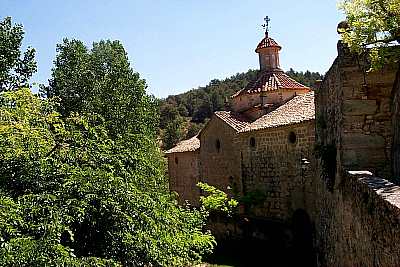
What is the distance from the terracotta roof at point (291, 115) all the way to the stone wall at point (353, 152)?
556cm

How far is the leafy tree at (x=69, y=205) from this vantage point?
6.14 metres

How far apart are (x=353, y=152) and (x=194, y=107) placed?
61.7 m

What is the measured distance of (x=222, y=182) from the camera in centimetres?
2294

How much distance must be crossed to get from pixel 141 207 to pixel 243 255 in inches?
375

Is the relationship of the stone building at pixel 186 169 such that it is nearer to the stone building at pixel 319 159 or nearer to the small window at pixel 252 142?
the stone building at pixel 319 159

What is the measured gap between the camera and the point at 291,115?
17.6 meters

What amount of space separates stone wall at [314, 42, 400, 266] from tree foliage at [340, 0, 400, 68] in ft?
2.43

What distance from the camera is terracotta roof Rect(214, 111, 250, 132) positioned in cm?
2161

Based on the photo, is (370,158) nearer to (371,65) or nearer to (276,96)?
(371,65)

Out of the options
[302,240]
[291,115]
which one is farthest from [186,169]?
[302,240]

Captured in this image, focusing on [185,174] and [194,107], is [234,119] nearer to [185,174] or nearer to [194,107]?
[185,174]

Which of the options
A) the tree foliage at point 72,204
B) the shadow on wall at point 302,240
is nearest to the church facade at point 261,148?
the shadow on wall at point 302,240

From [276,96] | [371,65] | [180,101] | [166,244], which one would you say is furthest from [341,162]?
[180,101]

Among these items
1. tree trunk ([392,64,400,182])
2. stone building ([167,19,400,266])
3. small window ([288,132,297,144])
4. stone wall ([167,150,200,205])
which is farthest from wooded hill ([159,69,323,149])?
tree trunk ([392,64,400,182])
